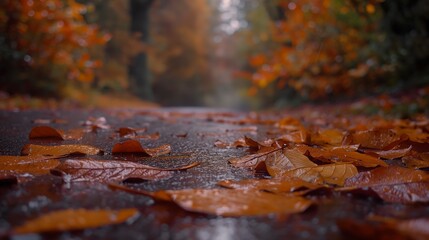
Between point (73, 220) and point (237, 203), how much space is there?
283 mm

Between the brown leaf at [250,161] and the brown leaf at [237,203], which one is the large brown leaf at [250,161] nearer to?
the brown leaf at [250,161]

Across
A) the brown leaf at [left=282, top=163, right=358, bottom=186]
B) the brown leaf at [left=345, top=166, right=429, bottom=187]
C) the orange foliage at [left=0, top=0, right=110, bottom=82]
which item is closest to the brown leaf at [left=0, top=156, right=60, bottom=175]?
the brown leaf at [left=282, top=163, right=358, bottom=186]

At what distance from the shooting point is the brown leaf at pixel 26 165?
928 mm

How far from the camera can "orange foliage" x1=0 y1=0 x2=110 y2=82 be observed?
7.09 m

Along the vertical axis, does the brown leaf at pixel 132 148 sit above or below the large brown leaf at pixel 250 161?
above

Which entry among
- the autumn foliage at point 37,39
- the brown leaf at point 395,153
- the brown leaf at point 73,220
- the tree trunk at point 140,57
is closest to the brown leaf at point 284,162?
the brown leaf at point 395,153

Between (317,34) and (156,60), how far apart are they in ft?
49.0

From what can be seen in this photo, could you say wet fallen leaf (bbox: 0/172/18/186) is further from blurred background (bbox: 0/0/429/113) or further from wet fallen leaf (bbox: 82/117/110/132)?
blurred background (bbox: 0/0/429/113)

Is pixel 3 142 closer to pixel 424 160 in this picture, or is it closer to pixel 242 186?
pixel 242 186

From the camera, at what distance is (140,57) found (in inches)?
754

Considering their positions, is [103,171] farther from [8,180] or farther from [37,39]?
[37,39]

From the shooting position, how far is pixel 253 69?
71.9 ft

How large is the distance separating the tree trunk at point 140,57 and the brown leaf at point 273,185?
15048 mm

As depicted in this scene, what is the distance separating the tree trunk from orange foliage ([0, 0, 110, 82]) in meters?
7.45
